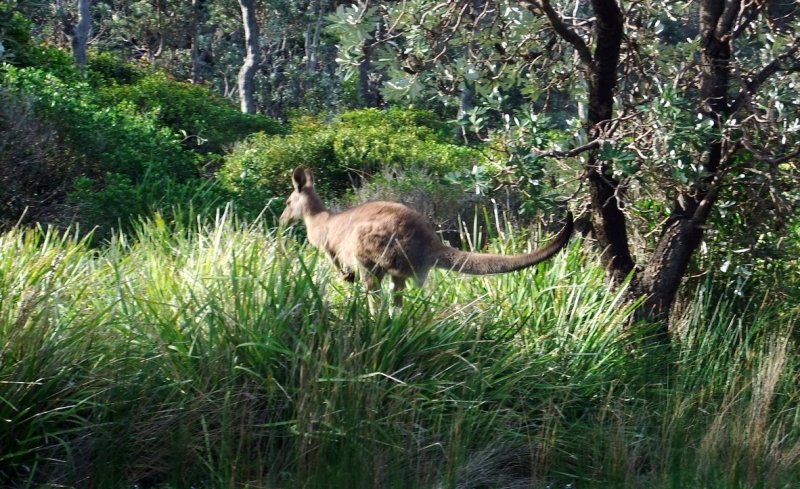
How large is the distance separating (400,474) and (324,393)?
2.32 feet

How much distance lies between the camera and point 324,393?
648cm

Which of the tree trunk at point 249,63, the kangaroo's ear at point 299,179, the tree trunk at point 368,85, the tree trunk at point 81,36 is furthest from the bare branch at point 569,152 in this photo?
the tree trunk at point 368,85

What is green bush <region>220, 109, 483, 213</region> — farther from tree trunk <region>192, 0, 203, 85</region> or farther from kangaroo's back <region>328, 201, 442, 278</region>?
tree trunk <region>192, 0, 203, 85</region>

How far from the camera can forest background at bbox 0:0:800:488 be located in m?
6.24

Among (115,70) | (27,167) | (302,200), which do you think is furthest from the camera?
(115,70)

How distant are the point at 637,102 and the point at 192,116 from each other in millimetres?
13752

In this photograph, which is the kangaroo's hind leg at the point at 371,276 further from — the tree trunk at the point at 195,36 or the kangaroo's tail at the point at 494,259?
the tree trunk at the point at 195,36

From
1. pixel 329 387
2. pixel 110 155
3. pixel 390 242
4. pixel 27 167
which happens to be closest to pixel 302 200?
pixel 390 242

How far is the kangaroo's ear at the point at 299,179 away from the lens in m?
11.6

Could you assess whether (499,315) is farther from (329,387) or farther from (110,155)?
(110,155)

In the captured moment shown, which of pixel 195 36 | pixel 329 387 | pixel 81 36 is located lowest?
pixel 329 387

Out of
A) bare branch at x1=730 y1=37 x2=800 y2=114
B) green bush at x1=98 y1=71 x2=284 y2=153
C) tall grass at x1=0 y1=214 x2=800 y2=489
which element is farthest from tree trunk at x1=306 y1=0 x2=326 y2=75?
tall grass at x1=0 y1=214 x2=800 y2=489

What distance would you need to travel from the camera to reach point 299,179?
38.3 ft

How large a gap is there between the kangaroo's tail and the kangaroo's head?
111 inches
